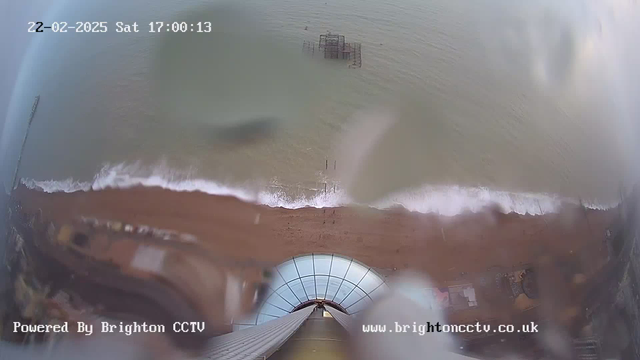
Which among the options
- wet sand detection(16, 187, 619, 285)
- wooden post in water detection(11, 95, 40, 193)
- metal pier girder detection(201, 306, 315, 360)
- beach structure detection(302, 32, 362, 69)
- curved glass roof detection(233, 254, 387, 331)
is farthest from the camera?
beach structure detection(302, 32, 362, 69)

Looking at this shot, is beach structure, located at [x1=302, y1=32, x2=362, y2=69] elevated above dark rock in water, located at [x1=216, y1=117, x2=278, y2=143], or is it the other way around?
beach structure, located at [x1=302, y1=32, x2=362, y2=69]

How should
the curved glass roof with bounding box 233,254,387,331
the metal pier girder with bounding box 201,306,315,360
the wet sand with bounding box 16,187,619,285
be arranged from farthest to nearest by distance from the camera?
1. the wet sand with bounding box 16,187,619,285
2. the curved glass roof with bounding box 233,254,387,331
3. the metal pier girder with bounding box 201,306,315,360

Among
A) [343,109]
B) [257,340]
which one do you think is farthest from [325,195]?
[257,340]

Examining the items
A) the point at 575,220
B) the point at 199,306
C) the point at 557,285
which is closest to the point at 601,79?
the point at 575,220

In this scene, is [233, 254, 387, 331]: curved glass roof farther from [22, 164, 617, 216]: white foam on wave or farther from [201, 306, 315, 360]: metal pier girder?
[22, 164, 617, 216]: white foam on wave

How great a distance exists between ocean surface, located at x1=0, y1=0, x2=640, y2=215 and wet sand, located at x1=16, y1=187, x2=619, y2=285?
106mm

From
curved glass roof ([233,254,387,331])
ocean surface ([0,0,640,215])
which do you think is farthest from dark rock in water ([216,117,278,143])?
curved glass roof ([233,254,387,331])

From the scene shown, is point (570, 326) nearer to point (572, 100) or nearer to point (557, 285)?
point (557, 285)

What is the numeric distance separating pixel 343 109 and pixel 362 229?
1.05 metres

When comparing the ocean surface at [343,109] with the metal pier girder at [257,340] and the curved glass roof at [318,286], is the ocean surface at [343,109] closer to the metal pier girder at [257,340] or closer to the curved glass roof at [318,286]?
the curved glass roof at [318,286]

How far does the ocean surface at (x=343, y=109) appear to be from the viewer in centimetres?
331

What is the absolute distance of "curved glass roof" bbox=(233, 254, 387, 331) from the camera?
2.61m
